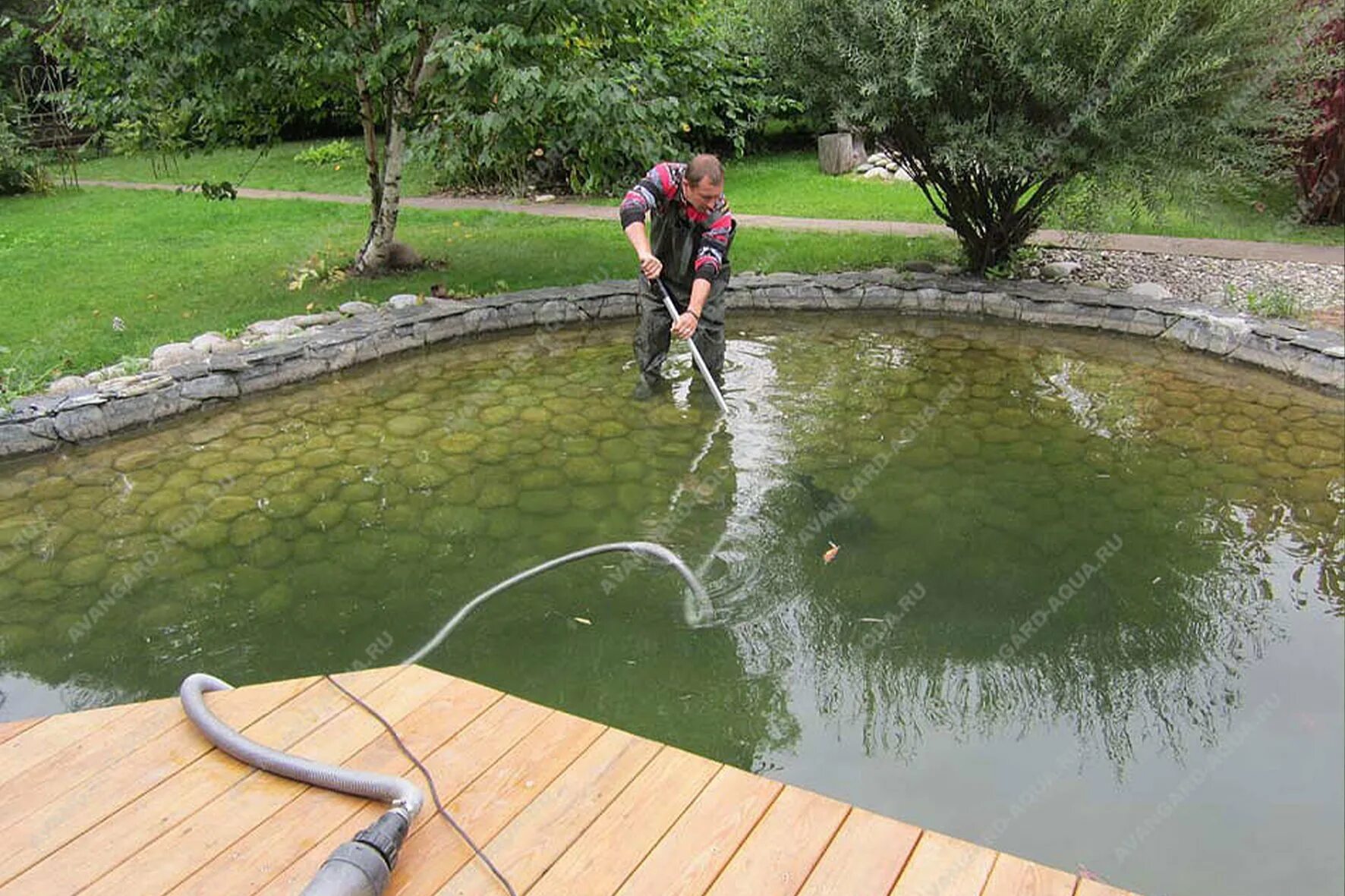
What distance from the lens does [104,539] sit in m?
4.25

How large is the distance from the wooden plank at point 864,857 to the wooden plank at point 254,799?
1150mm

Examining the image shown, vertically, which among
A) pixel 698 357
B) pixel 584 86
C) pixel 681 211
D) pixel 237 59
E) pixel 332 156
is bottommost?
pixel 698 357

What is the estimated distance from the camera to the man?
16.3 feet

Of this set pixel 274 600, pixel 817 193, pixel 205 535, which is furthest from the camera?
pixel 817 193

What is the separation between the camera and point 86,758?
2387 millimetres

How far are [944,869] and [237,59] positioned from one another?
22.1 feet

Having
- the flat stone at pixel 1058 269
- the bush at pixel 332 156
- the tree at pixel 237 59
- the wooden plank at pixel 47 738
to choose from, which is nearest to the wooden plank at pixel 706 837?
the wooden plank at pixel 47 738

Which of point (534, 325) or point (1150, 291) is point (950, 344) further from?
point (534, 325)

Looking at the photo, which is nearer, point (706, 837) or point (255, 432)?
point (706, 837)

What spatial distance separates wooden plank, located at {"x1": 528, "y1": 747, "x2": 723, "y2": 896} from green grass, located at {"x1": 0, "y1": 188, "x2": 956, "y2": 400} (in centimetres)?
470

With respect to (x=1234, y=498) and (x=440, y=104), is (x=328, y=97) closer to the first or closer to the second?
(x=440, y=104)

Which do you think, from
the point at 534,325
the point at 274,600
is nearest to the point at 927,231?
the point at 534,325

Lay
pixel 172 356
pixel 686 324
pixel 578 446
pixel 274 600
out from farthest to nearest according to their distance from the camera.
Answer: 1. pixel 172 356
2. pixel 578 446
3. pixel 686 324
4. pixel 274 600

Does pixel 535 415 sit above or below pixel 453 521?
above
